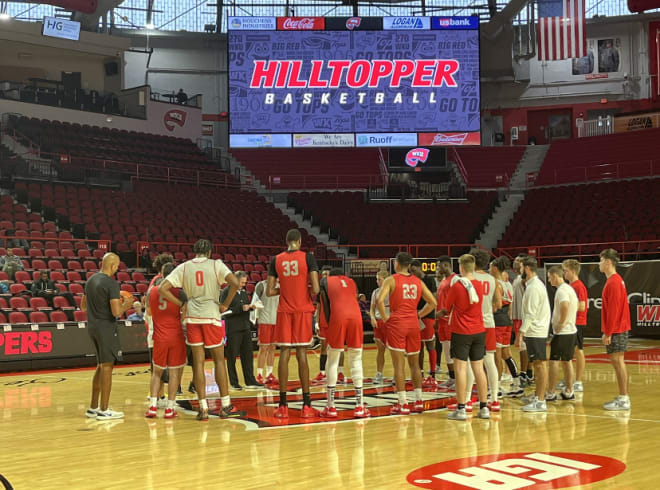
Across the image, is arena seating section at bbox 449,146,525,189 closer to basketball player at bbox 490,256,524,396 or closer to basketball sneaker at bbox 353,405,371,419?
basketball player at bbox 490,256,524,396

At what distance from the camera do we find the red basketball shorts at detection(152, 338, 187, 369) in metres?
8.98

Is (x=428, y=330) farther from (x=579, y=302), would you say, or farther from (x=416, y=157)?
(x=416, y=157)

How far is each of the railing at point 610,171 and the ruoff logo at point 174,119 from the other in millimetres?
15422

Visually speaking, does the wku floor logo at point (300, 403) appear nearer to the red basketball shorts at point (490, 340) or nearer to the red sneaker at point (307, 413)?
the red sneaker at point (307, 413)

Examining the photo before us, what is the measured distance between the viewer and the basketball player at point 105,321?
8883 mm

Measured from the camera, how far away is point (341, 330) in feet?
29.3

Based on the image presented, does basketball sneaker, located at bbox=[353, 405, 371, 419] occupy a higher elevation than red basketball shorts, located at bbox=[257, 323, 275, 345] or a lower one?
lower

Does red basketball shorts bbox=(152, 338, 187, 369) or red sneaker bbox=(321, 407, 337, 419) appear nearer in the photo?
red sneaker bbox=(321, 407, 337, 419)

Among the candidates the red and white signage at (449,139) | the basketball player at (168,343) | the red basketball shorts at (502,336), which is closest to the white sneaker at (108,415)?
the basketball player at (168,343)

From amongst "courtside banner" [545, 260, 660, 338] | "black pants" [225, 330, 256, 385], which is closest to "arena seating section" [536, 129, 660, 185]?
"courtside banner" [545, 260, 660, 338]

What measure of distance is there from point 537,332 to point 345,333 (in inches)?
86.0

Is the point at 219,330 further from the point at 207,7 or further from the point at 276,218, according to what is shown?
the point at 207,7

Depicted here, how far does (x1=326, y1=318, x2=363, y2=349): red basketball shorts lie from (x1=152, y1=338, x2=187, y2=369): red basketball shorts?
1.65 m

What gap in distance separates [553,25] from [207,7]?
623 inches
